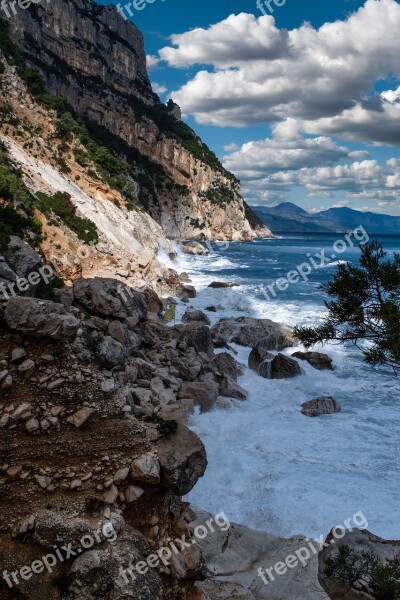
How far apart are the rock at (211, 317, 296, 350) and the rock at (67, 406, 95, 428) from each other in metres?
17.2

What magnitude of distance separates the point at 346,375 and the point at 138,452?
16.4m

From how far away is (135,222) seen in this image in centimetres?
3962

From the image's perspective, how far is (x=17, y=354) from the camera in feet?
24.8

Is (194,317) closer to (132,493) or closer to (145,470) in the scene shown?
(145,470)

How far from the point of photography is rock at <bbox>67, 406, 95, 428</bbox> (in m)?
7.46

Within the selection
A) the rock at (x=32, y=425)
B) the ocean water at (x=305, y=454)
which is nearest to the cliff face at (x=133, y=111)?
the ocean water at (x=305, y=454)

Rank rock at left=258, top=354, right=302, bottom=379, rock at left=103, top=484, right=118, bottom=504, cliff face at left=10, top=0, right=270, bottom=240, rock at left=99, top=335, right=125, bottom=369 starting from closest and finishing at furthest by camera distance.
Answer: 1. rock at left=103, top=484, right=118, bottom=504
2. rock at left=99, top=335, right=125, bottom=369
3. rock at left=258, top=354, right=302, bottom=379
4. cliff face at left=10, top=0, right=270, bottom=240

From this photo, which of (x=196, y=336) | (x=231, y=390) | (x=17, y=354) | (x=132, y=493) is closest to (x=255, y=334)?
(x=196, y=336)

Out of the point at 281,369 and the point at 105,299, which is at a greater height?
the point at 105,299

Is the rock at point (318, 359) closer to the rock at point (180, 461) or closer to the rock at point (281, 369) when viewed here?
the rock at point (281, 369)

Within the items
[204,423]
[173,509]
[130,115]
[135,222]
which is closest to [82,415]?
[173,509]

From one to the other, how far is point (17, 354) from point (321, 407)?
12567mm

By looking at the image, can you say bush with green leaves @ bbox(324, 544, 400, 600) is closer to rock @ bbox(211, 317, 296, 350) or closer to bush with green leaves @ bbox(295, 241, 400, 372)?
bush with green leaves @ bbox(295, 241, 400, 372)

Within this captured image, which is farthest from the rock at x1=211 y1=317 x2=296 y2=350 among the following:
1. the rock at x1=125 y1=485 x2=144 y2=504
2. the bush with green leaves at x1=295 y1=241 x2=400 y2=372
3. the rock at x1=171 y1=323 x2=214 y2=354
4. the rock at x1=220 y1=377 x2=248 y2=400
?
the rock at x1=125 y1=485 x2=144 y2=504
